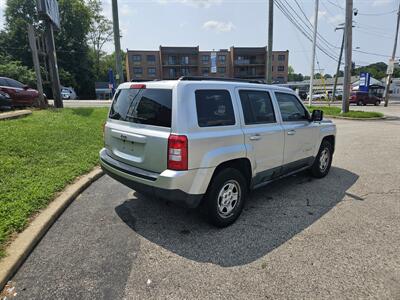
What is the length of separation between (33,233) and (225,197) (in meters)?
2.30

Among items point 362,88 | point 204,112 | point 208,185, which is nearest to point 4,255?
point 208,185

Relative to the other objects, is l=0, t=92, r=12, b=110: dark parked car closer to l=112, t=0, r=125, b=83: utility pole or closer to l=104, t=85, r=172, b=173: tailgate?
l=112, t=0, r=125, b=83: utility pole

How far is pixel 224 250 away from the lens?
301cm

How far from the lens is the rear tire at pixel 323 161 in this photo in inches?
208

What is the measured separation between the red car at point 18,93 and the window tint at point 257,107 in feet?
37.0

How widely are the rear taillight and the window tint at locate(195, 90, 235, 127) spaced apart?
0.33m

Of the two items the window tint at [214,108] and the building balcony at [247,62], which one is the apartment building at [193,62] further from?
the window tint at [214,108]

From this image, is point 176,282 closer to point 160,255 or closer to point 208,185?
point 160,255

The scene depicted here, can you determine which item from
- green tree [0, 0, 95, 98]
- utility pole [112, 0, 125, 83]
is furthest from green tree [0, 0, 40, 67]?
utility pole [112, 0, 125, 83]

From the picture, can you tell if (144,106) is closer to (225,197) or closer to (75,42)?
(225,197)

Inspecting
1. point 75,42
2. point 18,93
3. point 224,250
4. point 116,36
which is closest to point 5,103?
point 18,93

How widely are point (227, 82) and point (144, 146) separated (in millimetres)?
1387

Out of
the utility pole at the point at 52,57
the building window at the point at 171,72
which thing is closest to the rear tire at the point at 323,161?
the utility pole at the point at 52,57

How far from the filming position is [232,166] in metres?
3.53
